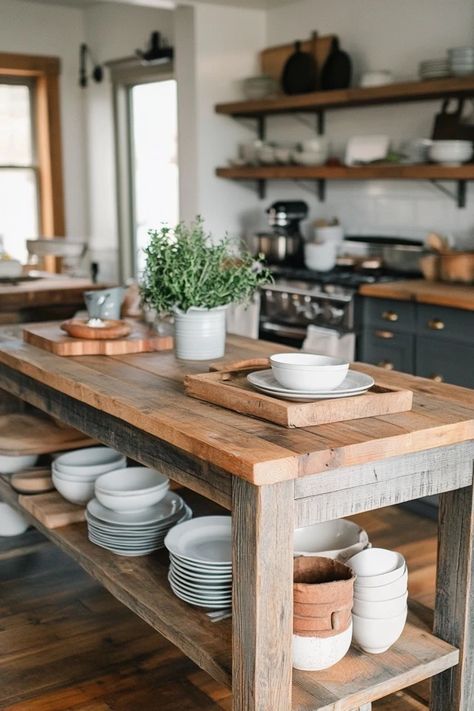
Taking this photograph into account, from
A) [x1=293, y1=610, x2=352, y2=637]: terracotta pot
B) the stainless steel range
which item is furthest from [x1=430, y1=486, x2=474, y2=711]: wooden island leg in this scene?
the stainless steel range

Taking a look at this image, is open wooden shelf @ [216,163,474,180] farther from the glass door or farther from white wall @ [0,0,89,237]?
white wall @ [0,0,89,237]

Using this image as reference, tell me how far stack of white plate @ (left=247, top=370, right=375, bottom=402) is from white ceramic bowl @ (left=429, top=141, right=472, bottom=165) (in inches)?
101

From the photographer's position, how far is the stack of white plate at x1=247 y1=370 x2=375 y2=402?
2.06m

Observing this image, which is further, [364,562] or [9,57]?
[9,57]

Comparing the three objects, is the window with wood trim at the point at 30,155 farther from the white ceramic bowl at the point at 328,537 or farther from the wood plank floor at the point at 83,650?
the white ceramic bowl at the point at 328,537

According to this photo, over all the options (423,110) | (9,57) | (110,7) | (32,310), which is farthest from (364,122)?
(9,57)

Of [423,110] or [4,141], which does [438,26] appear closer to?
[423,110]

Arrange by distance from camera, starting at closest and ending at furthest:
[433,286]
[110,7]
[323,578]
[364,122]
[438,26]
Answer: [323,578] < [433,286] < [438,26] < [364,122] < [110,7]

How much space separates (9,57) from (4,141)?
2.30 ft

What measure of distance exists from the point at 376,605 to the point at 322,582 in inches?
5.8

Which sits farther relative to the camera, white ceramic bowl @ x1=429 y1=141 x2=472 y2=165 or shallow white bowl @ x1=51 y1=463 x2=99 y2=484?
white ceramic bowl @ x1=429 y1=141 x2=472 y2=165

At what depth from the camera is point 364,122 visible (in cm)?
537

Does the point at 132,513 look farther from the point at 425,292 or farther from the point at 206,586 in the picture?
the point at 425,292

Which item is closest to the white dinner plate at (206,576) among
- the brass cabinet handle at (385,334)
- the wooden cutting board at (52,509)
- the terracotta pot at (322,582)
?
the terracotta pot at (322,582)
